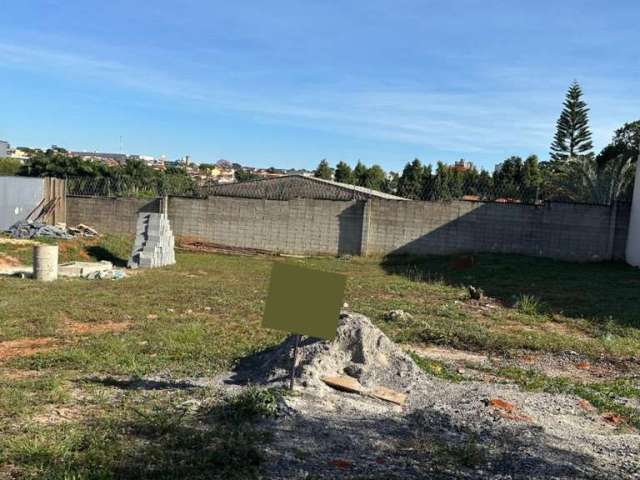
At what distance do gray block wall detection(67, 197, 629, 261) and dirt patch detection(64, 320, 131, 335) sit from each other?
10661mm

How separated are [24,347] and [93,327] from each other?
3.86 feet

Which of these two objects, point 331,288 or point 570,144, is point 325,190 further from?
point 331,288

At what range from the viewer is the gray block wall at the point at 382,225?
16.2 metres

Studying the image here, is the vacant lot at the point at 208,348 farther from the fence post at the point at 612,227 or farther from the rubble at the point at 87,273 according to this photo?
the fence post at the point at 612,227

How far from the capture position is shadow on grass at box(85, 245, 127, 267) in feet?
52.3

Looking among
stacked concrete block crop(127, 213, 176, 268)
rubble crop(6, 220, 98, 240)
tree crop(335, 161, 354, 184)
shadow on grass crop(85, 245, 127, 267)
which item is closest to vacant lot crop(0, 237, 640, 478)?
stacked concrete block crop(127, 213, 176, 268)

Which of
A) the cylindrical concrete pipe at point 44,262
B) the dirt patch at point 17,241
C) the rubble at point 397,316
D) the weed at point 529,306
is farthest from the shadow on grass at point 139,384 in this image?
the dirt patch at point 17,241

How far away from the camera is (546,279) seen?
13.4m

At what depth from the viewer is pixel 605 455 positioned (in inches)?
157

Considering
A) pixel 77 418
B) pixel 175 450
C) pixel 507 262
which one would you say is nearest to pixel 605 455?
pixel 175 450

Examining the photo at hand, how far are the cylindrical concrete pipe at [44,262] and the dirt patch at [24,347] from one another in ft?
17.2

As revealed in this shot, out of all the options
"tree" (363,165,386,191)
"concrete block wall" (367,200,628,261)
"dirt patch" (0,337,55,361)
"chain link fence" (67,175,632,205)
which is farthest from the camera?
"tree" (363,165,386,191)

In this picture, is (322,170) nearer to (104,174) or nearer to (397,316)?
(104,174)

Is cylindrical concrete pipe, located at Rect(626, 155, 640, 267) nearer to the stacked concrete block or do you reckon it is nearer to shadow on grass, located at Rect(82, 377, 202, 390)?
the stacked concrete block
